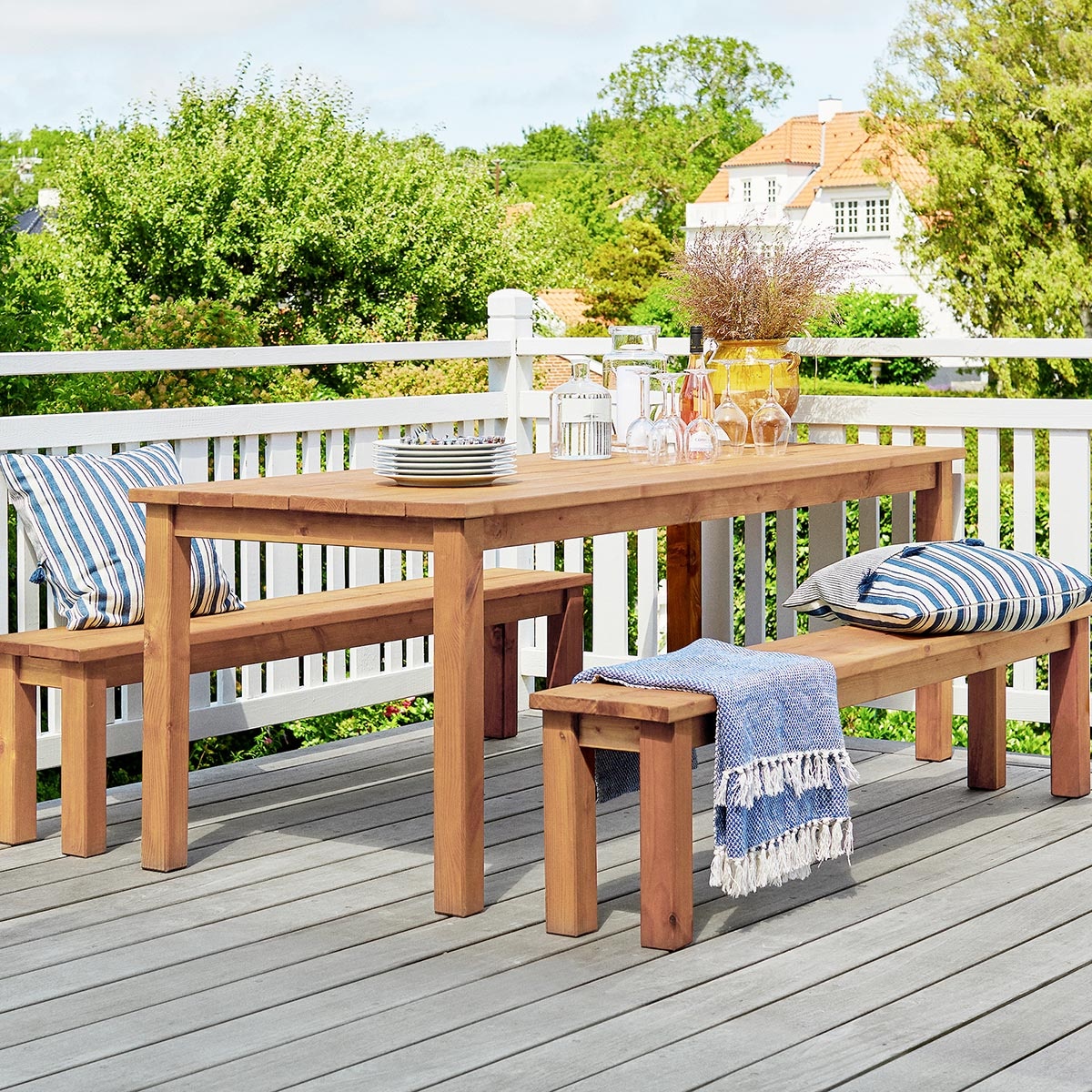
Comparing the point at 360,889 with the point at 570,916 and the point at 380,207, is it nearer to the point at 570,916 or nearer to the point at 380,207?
the point at 570,916

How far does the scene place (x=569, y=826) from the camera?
9.60 ft

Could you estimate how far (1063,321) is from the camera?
69.7ft

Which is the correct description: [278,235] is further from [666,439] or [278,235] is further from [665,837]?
[665,837]

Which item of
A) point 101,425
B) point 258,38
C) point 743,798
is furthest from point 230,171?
point 258,38

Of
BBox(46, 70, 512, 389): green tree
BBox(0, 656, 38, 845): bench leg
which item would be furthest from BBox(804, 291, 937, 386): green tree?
BBox(0, 656, 38, 845): bench leg

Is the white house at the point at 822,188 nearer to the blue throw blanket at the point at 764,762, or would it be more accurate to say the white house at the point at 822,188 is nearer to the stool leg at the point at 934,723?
the stool leg at the point at 934,723

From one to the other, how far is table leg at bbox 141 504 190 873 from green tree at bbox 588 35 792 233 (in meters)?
48.2

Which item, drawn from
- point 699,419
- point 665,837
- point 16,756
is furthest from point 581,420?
point 16,756

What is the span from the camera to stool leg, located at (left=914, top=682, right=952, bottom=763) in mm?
4336

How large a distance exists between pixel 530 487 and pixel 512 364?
1867mm

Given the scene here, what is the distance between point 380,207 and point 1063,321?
929 cm

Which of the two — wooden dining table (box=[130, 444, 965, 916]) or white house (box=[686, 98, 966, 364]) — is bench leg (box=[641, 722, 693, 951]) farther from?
white house (box=[686, 98, 966, 364])

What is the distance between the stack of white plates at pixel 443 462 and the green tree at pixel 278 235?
20.3 m

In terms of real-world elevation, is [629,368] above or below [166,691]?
above
